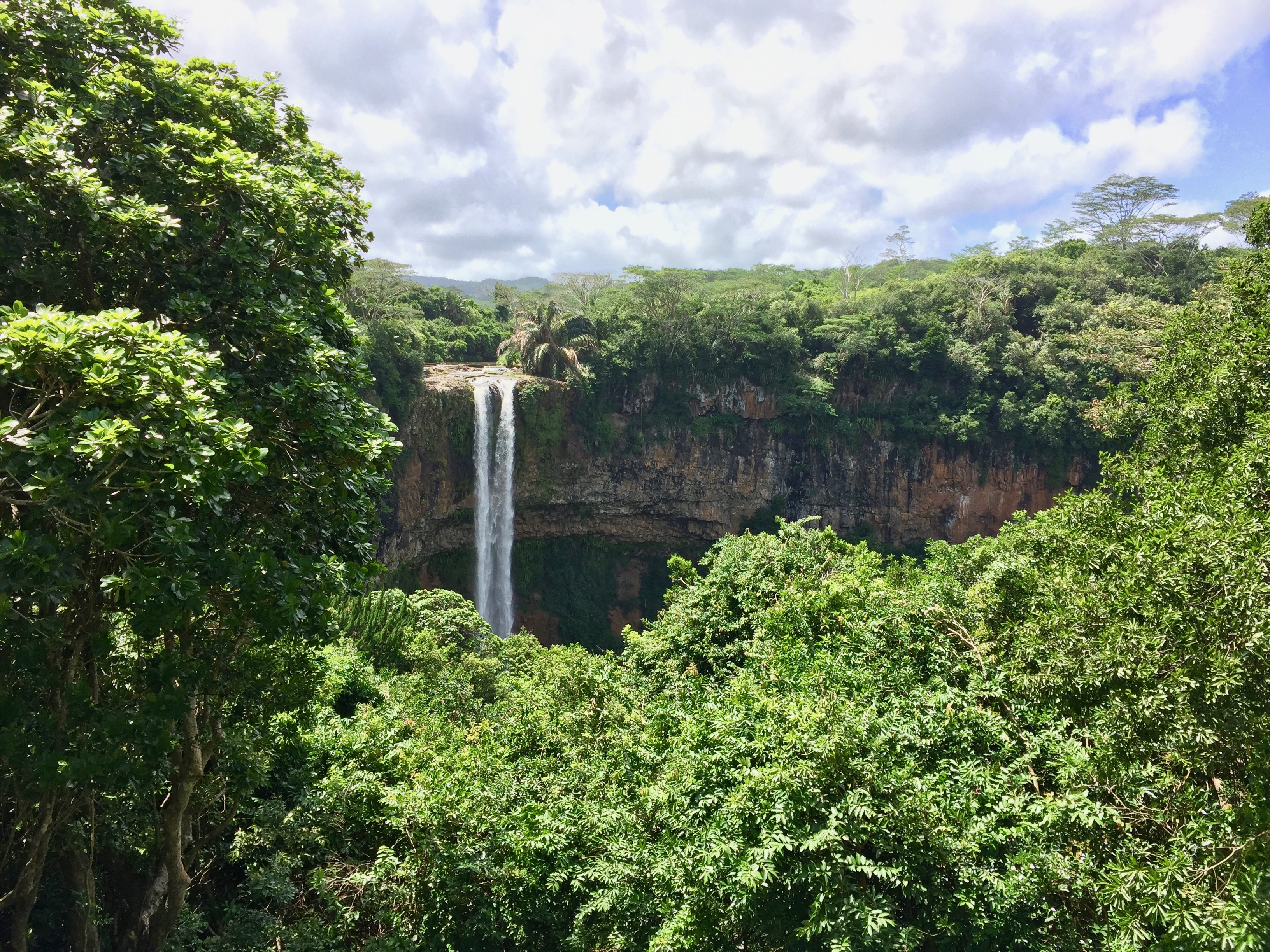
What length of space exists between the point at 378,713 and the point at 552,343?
730 inches

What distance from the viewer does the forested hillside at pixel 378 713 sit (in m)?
3.26

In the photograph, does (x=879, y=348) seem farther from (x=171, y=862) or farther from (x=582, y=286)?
(x=171, y=862)

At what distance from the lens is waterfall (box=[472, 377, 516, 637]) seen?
23547mm

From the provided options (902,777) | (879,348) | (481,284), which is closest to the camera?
(902,777)

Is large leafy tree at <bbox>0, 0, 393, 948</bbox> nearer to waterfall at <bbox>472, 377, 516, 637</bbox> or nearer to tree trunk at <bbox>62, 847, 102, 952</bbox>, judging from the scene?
tree trunk at <bbox>62, 847, 102, 952</bbox>

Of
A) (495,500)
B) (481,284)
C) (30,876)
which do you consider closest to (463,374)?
(495,500)

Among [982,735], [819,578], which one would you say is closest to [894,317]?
[819,578]

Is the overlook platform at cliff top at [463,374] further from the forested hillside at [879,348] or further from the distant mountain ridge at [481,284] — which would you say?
the distant mountain ridge at [481,284]

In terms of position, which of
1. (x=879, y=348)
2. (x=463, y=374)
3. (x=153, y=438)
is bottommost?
(x=153, y=438)

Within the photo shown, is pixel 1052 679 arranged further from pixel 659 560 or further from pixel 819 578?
pixel 659 560

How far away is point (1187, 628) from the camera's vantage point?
4195mm

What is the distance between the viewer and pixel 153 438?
294cm

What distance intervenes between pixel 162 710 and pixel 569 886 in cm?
307

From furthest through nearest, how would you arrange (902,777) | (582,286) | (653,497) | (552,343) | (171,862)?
(582,286)
(653,497)
(552,343)
(171,862)
(902,777)
